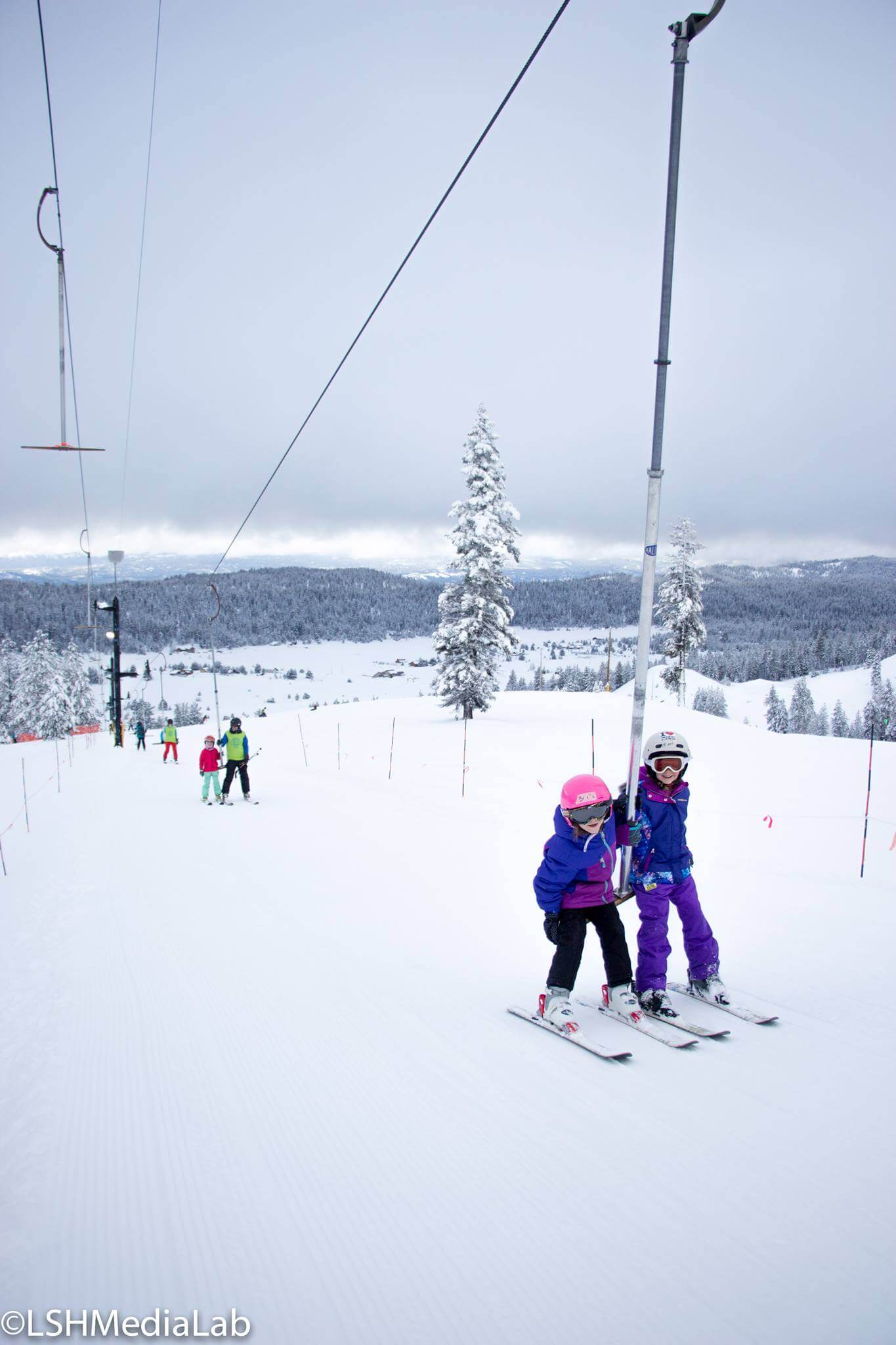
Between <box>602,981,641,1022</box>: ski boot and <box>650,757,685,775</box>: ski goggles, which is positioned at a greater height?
<box>650,757,685,775</box>: ski goggles

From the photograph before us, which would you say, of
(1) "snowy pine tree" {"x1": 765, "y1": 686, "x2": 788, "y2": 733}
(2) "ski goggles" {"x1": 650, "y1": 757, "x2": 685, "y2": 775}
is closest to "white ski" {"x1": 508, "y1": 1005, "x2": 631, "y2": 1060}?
(2) "ski goggles" {"x1": 650, "y1": 757, "x2": 685, "y2": 775}

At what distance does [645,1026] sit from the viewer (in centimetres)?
424

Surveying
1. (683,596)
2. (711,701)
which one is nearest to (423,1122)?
(683,596)

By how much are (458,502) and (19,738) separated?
146ft

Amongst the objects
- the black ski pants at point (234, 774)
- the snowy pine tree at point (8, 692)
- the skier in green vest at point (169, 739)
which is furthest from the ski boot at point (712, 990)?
the snowy pine tree at point (8, 692)

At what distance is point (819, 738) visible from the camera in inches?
969

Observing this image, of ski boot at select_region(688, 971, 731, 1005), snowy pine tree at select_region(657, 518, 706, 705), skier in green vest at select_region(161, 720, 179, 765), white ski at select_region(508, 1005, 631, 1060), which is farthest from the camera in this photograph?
snowy pine tree at select_region(657, 518, 706, 705)

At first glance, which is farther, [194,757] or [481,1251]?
[194,757]

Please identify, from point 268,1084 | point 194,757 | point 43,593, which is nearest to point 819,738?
point 194,757

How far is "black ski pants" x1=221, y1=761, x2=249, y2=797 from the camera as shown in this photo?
13273 millimetres

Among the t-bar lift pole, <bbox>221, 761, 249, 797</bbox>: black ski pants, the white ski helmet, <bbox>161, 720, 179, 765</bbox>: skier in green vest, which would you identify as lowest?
<bbox>161, 720, 179, 765</bbox>: skier in green vest

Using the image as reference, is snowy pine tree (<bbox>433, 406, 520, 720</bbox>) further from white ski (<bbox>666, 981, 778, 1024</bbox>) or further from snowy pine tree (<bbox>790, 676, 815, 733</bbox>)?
snowy pine tree (<bbox>790, 676, 815, 733</bbox>)

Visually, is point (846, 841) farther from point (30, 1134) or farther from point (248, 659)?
point (248, 659)

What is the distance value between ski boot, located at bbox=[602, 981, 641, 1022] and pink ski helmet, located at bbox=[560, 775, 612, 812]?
1385 millimetres
